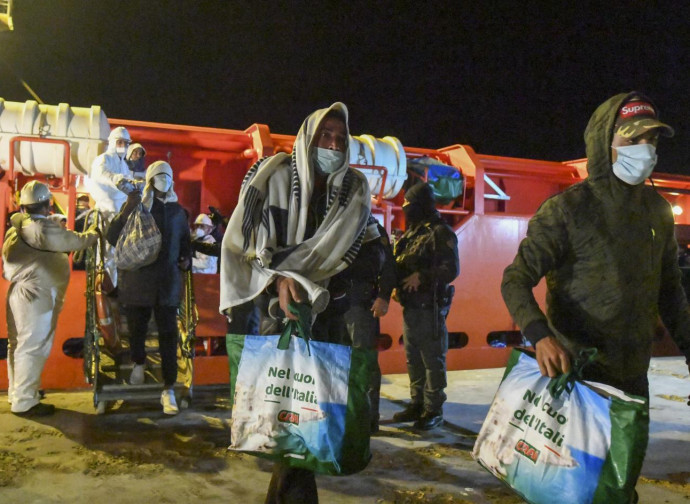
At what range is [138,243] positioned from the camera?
16.0ft

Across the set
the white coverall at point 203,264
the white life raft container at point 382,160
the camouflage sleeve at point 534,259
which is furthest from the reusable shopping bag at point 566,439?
the white coverall at point 203,264

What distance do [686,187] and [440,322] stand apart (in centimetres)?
703

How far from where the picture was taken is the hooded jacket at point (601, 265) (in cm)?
241

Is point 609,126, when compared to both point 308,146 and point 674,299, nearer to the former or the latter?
point 674,299

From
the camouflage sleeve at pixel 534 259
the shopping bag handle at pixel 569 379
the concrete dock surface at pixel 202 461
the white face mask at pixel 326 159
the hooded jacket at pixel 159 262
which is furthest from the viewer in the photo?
the hooded jacket at pixel 159 262

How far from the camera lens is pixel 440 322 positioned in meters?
5.14

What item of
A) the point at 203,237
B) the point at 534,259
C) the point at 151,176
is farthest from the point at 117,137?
the point at 534,259

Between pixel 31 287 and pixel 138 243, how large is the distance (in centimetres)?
110

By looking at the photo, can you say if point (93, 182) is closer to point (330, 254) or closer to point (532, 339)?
point (330, 254)

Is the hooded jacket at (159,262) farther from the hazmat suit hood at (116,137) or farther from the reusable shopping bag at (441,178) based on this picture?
the reusable shopping bag at (441,178)

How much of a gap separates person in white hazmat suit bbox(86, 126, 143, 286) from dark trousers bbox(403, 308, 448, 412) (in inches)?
111

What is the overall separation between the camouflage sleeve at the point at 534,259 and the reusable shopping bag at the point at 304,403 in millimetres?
614

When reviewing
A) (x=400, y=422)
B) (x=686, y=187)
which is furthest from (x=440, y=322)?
(x=686, y=187)

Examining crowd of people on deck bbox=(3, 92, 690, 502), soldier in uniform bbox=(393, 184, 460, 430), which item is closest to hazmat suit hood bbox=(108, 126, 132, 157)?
soldier in uniform bbox=(393, 184, 460, 430)
